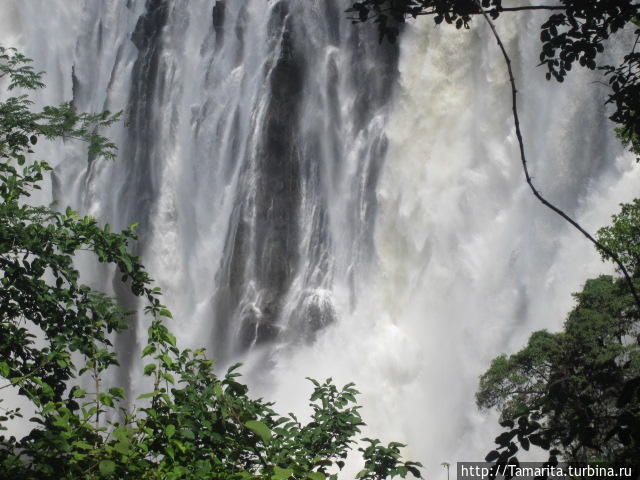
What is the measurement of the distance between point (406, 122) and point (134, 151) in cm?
1031

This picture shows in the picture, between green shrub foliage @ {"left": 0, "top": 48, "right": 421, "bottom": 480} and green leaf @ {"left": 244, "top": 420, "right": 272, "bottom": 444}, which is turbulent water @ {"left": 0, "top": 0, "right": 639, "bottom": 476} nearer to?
green shrub foliage @ {"left": 0, "top": 48, "right": 421, "bottom": 480}

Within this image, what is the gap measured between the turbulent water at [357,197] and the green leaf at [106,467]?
444 inches

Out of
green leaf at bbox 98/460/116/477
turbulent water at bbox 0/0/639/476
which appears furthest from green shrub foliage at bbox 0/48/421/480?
→ turbulent water at bbox 0/0/639/476

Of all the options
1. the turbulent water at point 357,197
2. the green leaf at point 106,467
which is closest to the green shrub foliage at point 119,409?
the green leaf at point 106,467

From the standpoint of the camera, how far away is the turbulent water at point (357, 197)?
1414 centimetres

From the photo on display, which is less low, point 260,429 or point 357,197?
point 357,197

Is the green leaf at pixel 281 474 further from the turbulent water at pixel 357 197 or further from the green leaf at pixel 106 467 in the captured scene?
the turbulent water at pixel 357 197

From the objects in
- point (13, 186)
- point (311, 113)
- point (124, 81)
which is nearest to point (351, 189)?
point (311, 113)

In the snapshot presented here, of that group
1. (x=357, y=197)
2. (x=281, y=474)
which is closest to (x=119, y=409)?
(x=281, y=474)

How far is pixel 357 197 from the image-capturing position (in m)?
17.8

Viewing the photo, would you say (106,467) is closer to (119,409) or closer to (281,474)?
(281,474)

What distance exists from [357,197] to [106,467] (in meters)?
15.2

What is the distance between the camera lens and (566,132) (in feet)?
46.9

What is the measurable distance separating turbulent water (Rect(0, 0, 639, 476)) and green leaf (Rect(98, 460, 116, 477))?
11281 millimetres
